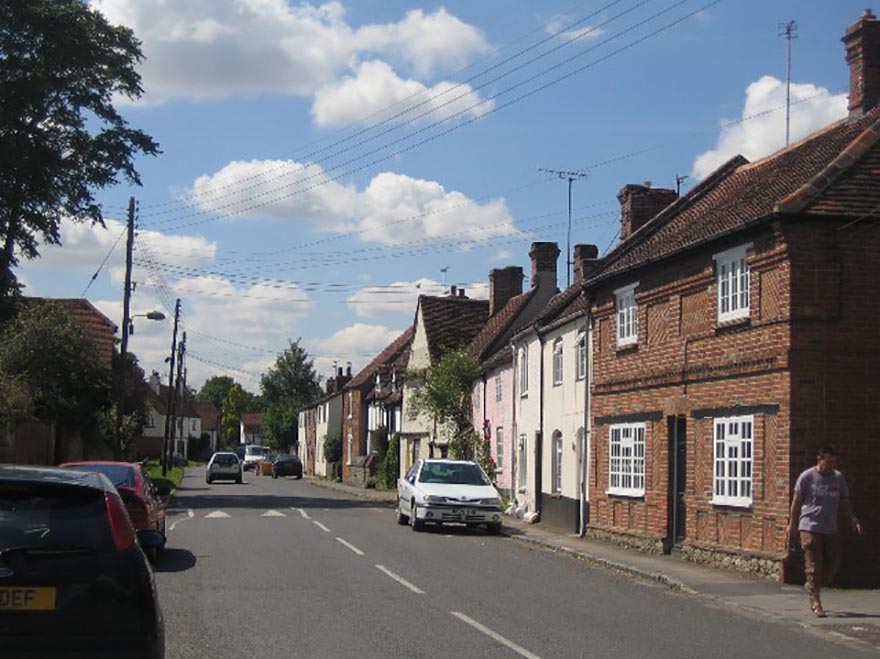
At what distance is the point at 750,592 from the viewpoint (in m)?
15.9

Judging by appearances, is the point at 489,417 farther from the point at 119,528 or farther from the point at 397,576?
the point at 119,528

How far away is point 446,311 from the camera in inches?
2088

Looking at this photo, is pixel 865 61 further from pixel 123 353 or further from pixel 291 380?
pixel 291 380

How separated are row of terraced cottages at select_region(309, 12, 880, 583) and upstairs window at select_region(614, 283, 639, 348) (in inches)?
1.9

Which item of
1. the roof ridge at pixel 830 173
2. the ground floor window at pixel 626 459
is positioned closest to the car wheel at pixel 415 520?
the ground floor window at pixel 626 459

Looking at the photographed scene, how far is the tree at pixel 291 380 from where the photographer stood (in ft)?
448

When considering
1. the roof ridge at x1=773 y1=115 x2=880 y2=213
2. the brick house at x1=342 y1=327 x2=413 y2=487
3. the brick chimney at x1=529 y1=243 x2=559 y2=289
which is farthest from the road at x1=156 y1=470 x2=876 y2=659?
the brick house at x1=342 y1=327 x2=413 y2=487

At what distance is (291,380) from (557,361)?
110 metres

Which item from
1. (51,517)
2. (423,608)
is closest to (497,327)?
(423,608)

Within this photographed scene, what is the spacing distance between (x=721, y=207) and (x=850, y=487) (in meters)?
6.92

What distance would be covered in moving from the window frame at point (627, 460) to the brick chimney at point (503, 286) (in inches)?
1038

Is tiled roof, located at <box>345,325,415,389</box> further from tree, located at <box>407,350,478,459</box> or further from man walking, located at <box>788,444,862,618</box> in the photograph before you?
man walking, located at <box>788,444,862,618</box>

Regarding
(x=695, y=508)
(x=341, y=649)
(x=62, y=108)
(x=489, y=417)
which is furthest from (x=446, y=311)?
(x=341, y=649)

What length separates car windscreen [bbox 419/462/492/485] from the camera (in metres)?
27.9
